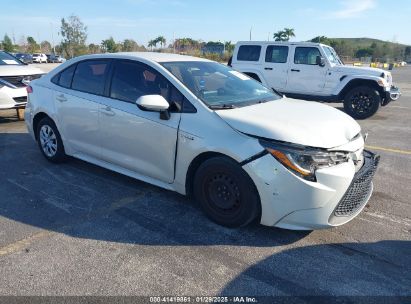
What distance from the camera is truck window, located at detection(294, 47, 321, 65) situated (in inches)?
410

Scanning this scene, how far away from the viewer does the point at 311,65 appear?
10492mm

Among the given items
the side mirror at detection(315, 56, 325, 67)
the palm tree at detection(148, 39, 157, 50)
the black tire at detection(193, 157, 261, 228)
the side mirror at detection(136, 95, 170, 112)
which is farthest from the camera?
the palm tree at detection(148, 39, 157, 50)

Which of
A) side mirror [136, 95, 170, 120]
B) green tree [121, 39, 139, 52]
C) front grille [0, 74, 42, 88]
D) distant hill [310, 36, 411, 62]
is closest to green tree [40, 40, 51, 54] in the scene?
green tree [121, 39, 139, 52]

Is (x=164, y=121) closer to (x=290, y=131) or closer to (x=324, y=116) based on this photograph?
(x=290, y=131)

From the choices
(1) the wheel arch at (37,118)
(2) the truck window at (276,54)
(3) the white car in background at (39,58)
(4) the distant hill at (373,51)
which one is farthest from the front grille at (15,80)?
(4) the distant hill at (373,51)

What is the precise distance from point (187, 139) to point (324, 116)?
1.38 metres

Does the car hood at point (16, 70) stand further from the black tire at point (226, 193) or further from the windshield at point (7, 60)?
the black tire at point (226, 193)

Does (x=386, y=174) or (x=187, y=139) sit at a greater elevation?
(x=187, y=139)

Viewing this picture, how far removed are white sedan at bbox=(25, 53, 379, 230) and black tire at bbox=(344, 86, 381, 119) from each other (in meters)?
6.36


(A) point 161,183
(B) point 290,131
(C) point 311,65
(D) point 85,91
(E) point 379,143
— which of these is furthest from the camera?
(C) point 311,65

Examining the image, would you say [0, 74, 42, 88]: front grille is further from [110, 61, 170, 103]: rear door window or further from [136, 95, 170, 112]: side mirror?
[136, 95, 170, 112]: side mirror

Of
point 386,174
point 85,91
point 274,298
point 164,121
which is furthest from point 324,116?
point 85,91

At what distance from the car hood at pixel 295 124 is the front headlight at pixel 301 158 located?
0.19 feet

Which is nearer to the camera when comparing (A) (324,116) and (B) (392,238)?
(B) (392,238)
